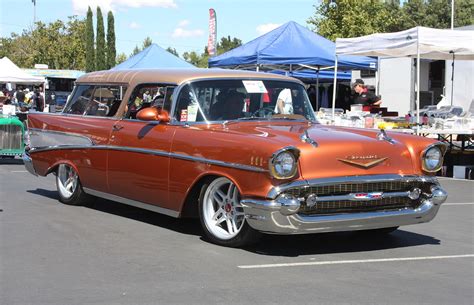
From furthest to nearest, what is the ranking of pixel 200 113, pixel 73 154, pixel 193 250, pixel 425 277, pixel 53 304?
pixel 73 154, pixel 200 113, pixel 193 250, pixel 425 277, pixel 53 304

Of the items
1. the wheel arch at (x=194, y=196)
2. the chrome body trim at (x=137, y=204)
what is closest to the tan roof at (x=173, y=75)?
the wheel arch at (x=194, y=196)

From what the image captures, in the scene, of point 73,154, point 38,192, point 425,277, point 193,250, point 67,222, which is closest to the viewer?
point 425,277

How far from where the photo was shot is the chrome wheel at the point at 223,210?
586 centimetres

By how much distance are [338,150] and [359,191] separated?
39cm

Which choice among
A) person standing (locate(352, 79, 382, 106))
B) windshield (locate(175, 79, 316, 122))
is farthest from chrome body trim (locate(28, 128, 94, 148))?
person standing (locate(352, 79, 382, 106))

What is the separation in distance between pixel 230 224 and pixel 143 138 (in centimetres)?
146

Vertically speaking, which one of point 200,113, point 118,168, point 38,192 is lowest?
point 38,192

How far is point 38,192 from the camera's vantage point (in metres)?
9.52

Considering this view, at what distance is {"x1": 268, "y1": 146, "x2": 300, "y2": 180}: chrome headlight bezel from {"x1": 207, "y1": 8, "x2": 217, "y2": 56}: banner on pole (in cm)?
3061

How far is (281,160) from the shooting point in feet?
17.6

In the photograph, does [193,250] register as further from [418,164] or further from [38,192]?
[38,192]

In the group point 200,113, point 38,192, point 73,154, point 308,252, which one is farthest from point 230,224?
point 38,192

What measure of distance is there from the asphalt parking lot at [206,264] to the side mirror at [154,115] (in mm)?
1118

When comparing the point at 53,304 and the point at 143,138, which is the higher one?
the point at 143,138
